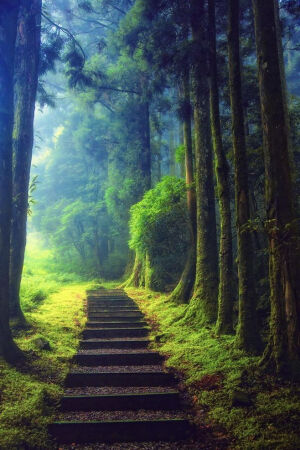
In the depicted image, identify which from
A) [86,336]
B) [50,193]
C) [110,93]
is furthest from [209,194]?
[50,193]

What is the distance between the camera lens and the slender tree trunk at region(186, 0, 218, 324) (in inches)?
344

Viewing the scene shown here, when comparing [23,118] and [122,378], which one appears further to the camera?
[23,118]

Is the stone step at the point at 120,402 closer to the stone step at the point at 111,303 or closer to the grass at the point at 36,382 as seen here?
the grass at the point at 36,382

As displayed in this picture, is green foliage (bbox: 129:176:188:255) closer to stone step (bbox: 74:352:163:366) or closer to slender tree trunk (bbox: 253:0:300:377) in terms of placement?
stone step (bbox: 74:352:163:366)

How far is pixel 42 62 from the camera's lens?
1122 centimetres

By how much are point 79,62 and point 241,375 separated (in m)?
10.4

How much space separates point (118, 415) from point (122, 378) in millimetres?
1157

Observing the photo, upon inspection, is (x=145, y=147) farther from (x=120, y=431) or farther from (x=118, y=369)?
(x=120, y=431)

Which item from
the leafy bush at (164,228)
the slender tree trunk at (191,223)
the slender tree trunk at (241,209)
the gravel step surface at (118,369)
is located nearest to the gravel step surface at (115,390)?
the gravel step surface at (118,369)

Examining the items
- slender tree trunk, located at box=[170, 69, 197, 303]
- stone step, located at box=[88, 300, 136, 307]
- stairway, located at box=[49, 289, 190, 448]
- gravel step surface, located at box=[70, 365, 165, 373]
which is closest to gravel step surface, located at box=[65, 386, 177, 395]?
stairway, located at box=[49, 289, 190, 448]

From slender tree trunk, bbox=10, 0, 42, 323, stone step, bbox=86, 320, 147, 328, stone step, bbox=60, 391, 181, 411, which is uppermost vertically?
slender tree trunk, bbox=10, 0, 42, 323

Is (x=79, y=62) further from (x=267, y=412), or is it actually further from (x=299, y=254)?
(x=267, y=412)

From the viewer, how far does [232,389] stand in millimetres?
4863

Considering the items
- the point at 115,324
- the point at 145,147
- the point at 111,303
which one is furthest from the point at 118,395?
the point at 145,147
